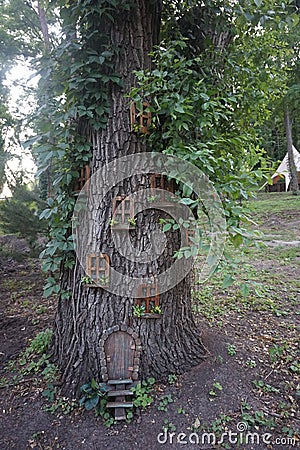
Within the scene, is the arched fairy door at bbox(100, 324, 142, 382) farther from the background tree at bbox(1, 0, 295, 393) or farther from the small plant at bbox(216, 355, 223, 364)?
the small plant at bbox(216, 355, 223, 364)

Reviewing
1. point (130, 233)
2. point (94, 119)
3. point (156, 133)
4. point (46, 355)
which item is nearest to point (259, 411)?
point (130, 233)

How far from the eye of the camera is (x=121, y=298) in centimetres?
179

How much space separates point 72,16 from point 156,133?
0.82 m

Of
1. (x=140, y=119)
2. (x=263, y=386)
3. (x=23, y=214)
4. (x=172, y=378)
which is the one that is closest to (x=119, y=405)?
(x=172, y=378)

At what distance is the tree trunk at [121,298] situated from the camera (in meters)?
1.75

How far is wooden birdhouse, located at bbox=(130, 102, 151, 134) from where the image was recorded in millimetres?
1741

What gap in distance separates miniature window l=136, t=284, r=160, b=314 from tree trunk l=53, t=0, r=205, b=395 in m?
0.05

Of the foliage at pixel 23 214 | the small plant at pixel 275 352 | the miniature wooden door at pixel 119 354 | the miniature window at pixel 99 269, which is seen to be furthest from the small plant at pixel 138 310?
the foliage at pixel 23 214

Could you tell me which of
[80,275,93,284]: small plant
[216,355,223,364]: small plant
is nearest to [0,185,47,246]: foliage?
[80,275,93,284]: small plant

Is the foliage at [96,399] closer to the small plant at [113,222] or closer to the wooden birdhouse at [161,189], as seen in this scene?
the small plant at [113,222]

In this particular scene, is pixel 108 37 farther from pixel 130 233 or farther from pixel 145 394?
pixel 145 394

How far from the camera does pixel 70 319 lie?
6.53 ft

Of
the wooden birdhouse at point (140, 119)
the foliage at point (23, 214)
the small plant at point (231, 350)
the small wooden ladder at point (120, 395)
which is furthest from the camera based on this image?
the foliage at point (23, 214)

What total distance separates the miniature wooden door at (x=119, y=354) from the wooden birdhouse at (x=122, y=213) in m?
0.62
